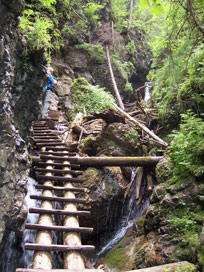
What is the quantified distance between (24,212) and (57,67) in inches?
449

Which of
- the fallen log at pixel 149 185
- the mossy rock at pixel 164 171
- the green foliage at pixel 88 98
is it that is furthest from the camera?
the green foliage at pixel 88 98

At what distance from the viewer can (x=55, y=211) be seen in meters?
3.79

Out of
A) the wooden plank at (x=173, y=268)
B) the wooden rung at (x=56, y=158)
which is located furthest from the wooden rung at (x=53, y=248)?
the wooden rung at (x=56, y=158)

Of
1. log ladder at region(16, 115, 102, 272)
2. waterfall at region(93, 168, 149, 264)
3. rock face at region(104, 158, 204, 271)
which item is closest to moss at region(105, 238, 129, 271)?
rock face at region(104, 158, 204, 271)

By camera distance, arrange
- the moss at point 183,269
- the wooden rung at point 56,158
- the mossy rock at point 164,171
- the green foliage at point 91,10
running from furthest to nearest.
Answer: the green foliage at point 91,10
the wooden rung at point 56,158
the mossy rock at point 164,171
the moss at point 183,269

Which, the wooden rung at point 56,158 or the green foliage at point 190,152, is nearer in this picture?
the green foliage at point 190,152

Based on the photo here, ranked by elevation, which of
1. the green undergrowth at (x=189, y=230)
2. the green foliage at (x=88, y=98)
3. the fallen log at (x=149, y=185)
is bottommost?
the green undergrowth at (x=189, y=230)

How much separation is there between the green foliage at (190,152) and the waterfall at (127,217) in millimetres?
1927

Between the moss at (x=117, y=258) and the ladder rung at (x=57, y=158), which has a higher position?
the ladder rung at (x=57, y=158)

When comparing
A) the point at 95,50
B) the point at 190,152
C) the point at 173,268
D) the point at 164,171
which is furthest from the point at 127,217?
the point at 95,50

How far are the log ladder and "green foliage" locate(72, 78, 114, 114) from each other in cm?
445

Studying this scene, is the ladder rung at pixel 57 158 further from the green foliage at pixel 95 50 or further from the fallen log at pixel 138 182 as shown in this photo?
the green foliage at pixel 95 50

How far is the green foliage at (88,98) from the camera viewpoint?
477 inches

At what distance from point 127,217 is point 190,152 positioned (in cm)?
285
